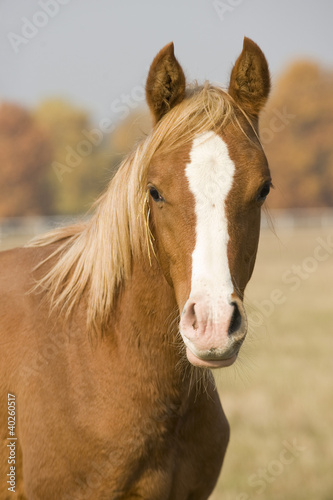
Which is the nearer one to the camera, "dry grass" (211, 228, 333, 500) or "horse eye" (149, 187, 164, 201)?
"horse eye" (149, 187, 164, 201)

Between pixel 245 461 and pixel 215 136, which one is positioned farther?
pixel 245 461

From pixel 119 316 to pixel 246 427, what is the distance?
182 inches

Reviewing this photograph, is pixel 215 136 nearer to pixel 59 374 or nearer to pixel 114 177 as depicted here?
pixel 114 177

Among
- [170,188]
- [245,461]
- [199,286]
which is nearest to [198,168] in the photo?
[170,188]

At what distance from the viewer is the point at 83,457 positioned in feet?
10.2

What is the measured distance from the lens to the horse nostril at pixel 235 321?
8.57 feet

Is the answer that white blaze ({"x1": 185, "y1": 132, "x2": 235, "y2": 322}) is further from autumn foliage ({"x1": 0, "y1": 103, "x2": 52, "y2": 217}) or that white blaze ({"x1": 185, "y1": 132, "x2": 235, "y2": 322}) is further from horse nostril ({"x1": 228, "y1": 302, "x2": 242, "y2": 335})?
autumn foliage ({"x1": 0, "y1": 103, "x2": 52, "y2": 217})

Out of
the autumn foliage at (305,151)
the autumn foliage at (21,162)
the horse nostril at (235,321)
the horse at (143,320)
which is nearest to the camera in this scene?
the horse nostril at (235,321)

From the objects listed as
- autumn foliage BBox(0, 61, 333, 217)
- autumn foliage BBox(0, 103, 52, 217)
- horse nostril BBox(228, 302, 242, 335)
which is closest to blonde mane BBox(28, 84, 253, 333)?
horse nostril BBox(228, 302, 242, 335)

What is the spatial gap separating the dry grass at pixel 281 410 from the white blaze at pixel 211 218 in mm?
740

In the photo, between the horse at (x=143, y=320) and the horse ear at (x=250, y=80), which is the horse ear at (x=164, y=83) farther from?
the horse ear at (x=250, y=80)

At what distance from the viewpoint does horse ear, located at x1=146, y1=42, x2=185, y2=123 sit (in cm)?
310

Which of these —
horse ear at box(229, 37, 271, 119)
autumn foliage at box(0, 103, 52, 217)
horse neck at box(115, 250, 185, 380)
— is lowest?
autumn foliage at box(0, 103, 52, 217)

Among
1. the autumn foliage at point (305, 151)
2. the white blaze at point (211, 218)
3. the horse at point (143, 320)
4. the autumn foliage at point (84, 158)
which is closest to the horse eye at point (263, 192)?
Result: the horse at point (143, 320)
